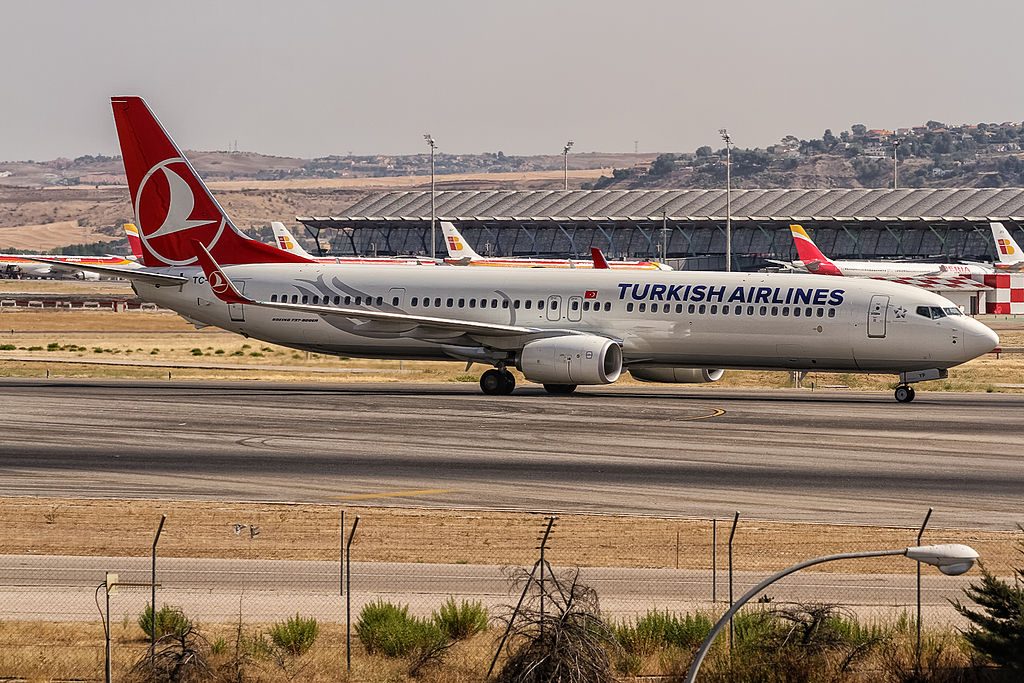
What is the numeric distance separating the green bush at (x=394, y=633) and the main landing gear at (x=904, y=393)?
3184 centimetres

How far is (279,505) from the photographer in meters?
30.6

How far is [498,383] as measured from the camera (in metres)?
52.6

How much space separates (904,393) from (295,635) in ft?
110

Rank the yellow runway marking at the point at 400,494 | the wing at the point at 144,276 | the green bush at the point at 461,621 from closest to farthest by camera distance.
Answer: the green bush at the point at 461,621
the yellow runway marking at the point at 400,494
the wing at the point at 144,276

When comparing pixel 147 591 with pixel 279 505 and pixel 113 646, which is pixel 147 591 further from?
pixel 279 505

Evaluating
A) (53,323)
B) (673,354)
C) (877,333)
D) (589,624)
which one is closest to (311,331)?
(673,354)

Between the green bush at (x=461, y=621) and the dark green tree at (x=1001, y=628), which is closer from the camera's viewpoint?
the dark green tree at (x=1001, y=628)

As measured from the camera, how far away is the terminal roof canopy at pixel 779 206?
17100cm

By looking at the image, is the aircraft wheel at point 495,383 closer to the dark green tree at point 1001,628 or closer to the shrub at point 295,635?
the shrub at point 295,635

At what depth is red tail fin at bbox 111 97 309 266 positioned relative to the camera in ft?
185

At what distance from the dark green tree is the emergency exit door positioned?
28.2m

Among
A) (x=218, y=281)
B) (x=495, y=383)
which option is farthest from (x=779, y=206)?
(x=218, y=281)

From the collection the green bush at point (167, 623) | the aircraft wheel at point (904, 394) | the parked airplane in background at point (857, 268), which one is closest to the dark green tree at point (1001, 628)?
the green bush at point (167, 623)

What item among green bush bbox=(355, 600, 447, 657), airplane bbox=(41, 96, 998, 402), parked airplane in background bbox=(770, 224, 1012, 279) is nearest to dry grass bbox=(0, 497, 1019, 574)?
green bush bbox=(355, 600, 447, 657)
